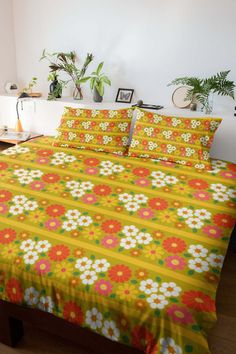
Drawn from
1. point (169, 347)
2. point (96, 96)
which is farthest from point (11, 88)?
point (169, 347)

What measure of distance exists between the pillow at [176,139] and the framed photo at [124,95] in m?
0.74

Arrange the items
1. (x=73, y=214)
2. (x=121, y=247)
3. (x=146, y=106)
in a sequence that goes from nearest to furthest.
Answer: (x=121, y=247) → (x=73, y=214) → (x=146, y=106)

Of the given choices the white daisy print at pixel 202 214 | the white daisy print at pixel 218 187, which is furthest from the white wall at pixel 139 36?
the white daisy print at pixel 202 214

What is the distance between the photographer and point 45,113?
3.05m

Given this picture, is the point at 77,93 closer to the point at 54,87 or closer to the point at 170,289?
the point at 54,87

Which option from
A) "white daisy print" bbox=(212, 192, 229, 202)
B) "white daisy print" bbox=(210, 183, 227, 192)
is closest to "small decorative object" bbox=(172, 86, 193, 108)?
"white daisy print" bbox=(210, 183, 227, 192)

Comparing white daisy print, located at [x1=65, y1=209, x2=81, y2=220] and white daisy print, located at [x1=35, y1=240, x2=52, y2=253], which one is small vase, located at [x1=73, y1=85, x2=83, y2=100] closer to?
white daisy print, located at [x1=65, y1=209, x2=81, y2=220]

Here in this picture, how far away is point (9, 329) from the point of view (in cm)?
138

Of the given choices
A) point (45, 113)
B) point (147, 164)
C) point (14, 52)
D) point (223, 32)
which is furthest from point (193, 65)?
point (14, 52)

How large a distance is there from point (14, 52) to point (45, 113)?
924 mm

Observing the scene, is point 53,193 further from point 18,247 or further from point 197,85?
point 197,85

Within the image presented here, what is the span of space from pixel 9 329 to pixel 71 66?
95.4 inches

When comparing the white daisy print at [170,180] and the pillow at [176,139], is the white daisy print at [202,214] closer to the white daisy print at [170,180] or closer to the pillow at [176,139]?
the white daisy print at [170,180]

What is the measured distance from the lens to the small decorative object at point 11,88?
3.32m
